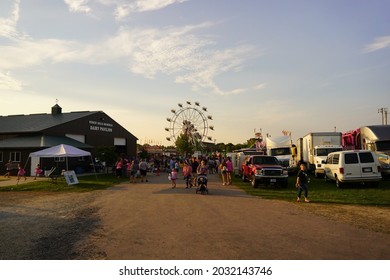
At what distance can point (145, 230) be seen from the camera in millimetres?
8391

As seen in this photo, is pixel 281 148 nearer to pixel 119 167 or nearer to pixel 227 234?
pixel 119 167

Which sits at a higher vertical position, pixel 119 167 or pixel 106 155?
pixel 106 155

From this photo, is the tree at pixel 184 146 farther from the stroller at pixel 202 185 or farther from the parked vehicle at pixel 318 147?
the stroller at pixel 202 185

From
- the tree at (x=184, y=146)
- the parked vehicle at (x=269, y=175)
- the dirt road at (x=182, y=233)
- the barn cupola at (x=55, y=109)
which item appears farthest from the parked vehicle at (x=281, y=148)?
the tree at (x=184, y=146)

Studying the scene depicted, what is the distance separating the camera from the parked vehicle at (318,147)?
78.5ft

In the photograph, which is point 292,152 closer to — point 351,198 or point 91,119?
point 351,198

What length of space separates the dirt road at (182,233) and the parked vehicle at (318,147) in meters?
12.0

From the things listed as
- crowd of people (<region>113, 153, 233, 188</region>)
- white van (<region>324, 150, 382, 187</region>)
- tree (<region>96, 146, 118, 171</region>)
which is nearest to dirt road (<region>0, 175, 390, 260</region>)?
white van (<region>324, 150, 382, 187</region>)

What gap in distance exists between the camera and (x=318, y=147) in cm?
2433

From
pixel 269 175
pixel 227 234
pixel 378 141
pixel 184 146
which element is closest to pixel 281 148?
pixel 378 141

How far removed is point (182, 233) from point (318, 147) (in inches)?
745

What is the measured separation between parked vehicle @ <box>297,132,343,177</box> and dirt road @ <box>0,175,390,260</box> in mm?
11997

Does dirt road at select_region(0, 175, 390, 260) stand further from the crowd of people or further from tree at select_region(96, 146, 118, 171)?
tree at select_region(96, 146, 118, 171)
